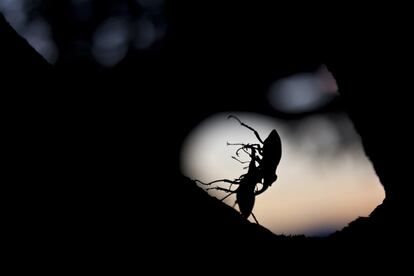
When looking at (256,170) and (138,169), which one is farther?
(256,170)

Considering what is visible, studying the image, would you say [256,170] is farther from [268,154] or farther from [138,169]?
[138,169]

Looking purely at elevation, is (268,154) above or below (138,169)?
above

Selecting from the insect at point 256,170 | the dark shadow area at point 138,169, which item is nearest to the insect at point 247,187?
the insect at point 256,170

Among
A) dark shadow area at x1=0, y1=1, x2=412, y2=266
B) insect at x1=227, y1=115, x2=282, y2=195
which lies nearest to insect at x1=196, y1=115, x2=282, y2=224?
insect at x1=227, y1=115, x2=282, y2=195

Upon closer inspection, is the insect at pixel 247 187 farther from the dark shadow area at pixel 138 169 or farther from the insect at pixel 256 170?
the dark shadow area at pixel 138 169

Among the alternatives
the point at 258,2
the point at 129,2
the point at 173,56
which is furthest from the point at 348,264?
the point at 129,2

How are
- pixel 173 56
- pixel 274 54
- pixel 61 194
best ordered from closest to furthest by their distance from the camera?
pixel 61 194
pixel 274 54
pixel 173 56

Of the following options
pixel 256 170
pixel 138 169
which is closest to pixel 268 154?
pixel 256 170

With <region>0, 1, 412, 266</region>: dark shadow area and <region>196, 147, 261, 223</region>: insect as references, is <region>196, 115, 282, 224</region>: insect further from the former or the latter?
<region>0, 1, 412, 266</region>: dark shadow area

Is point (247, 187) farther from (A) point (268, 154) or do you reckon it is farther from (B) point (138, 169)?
(B) point (138, 169)

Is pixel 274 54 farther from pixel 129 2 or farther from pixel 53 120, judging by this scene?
pixel 53 120
